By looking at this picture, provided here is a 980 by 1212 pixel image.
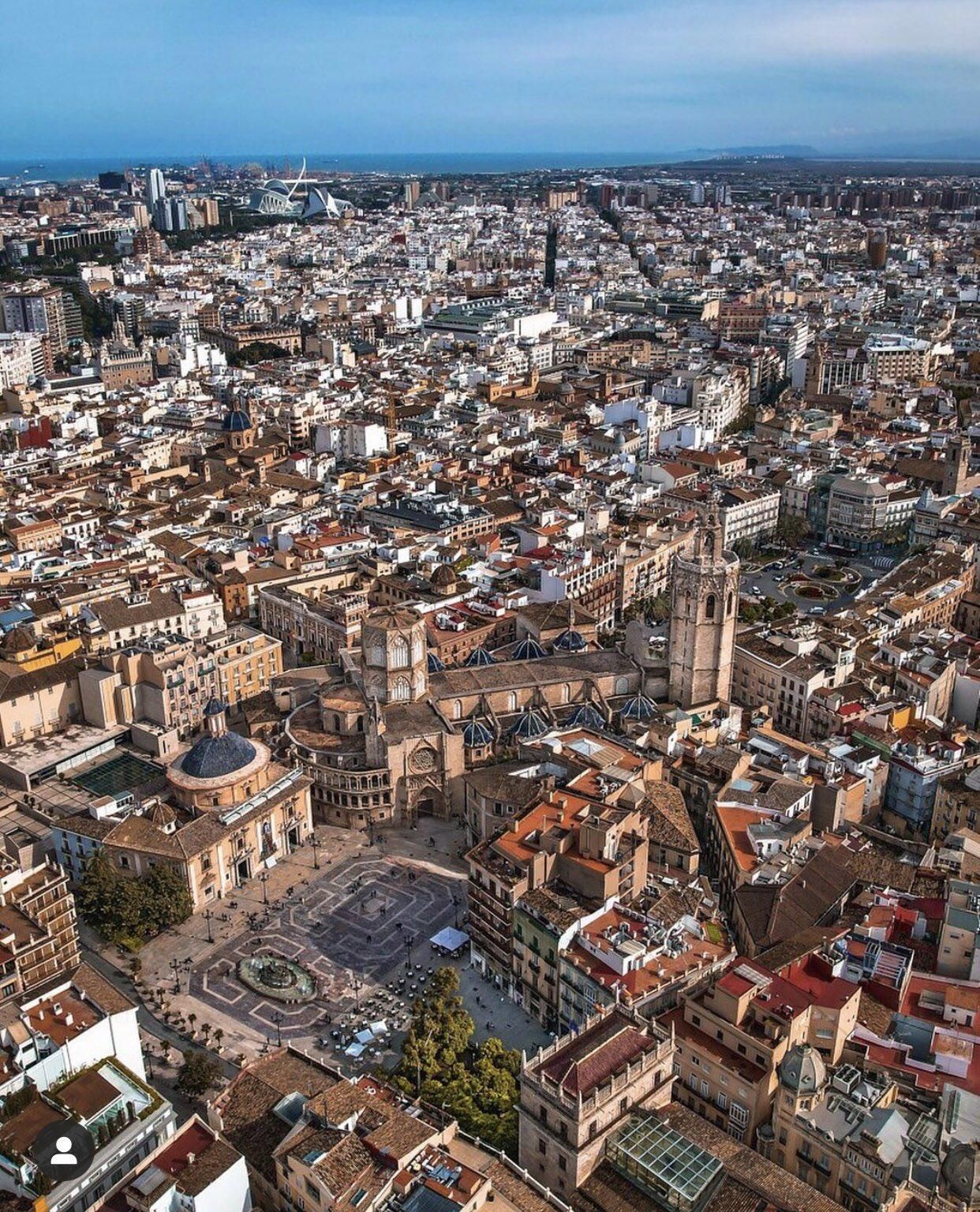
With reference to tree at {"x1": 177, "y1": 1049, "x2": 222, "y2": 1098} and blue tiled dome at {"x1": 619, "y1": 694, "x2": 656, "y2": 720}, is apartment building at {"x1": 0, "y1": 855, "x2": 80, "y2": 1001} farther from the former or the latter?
blue tiled dome at {"x1": 619, "y1": 694, "x2": 656, "y2": 720}

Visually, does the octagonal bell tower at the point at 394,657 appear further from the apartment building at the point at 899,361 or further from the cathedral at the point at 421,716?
the apartment building at the point at 899,361

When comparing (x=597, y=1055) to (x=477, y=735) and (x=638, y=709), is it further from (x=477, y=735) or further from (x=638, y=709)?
(x=638, y=709)

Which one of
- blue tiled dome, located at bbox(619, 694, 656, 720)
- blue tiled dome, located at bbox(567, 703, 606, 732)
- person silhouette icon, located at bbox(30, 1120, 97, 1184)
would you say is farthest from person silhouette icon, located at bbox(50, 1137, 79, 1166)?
blue tiled dome, located at bbox(619, 694, 656, 720)

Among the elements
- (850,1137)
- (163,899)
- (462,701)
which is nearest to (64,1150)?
(163,899)

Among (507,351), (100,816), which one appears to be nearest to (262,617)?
(100,816)

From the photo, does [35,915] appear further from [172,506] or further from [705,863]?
[172,506]

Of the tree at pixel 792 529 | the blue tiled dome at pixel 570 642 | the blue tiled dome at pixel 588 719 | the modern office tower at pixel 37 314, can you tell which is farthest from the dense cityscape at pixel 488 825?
the modern office tower at pixel 37 314
